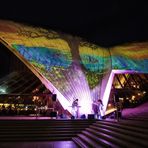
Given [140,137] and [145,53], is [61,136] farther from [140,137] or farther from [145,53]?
[145,53]

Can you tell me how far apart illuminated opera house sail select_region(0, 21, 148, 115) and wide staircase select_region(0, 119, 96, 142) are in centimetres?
329

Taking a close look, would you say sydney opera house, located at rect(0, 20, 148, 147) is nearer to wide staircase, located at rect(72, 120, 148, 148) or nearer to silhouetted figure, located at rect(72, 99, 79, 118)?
silhouetted figure, located at rect(72, 99, 79, 118)

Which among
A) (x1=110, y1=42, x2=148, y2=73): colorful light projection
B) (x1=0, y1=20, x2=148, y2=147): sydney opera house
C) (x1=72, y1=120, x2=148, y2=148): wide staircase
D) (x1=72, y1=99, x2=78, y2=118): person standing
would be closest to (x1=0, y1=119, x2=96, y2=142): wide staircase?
(x1=72, y1=120, x2=148, y2=148): wide staircase

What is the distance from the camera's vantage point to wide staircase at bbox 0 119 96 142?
10.8 metres

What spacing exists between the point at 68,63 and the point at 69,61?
21 cm

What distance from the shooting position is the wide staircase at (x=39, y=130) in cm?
1080

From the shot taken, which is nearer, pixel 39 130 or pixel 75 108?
pixel 39 130

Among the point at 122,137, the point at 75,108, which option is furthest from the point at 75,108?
the point at 122,137

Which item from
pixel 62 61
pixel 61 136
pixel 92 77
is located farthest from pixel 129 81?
pixel 61 136

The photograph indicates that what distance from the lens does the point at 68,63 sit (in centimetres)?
1691

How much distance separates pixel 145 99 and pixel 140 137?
56.4 ft

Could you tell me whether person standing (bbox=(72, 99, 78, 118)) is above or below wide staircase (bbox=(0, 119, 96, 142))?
above

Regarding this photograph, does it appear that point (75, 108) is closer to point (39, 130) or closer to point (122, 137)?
point (39, 130)

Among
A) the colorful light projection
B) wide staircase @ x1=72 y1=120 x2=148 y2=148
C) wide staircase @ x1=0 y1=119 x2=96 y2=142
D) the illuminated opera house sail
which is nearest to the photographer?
wide staircase @ x1=72 y1=120 x2=148 y2=148
